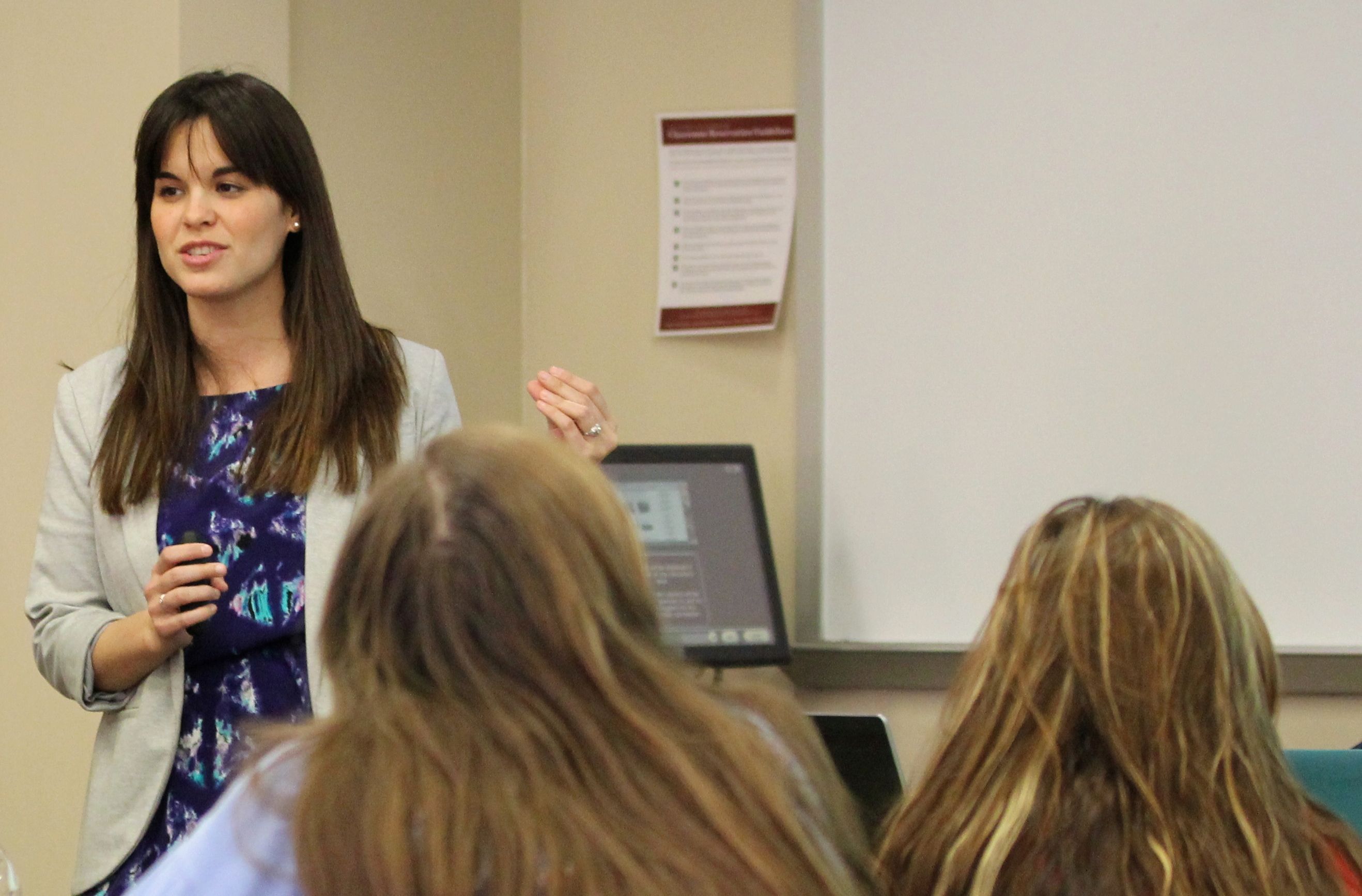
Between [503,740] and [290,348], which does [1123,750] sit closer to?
[503,740]

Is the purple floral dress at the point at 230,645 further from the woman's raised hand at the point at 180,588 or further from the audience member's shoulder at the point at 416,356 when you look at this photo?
the audience member's shoulder at the point at 416,356

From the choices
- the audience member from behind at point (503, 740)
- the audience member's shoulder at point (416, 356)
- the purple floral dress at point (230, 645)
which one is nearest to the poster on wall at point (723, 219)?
the audience member's shoulder at point (416, 356)

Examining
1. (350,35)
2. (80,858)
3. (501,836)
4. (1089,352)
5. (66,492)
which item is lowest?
(80,858)

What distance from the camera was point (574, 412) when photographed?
1.76m

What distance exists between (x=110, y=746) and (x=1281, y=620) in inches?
85.9

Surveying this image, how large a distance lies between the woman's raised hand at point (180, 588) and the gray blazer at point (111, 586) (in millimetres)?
118

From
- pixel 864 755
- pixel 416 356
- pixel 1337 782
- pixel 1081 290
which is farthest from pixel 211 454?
pixel 1081 290

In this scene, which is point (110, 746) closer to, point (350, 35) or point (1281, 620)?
point (350, 35)

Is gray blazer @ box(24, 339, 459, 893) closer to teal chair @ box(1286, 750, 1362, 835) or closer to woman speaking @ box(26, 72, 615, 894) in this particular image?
woman speaking @ box(26, 72, 615, 894)

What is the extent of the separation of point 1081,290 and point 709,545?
3.01ft

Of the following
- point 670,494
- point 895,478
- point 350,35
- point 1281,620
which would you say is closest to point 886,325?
point 895,478

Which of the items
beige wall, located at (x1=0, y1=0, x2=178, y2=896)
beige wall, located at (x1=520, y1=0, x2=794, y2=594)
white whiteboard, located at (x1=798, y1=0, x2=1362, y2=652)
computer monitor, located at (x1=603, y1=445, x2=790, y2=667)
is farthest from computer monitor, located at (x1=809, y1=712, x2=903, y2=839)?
beige wall, located at (x1=0, y1=0, x2=178, y2=896)

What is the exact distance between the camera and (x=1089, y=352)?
3062mm

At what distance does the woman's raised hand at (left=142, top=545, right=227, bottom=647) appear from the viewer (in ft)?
5.28
